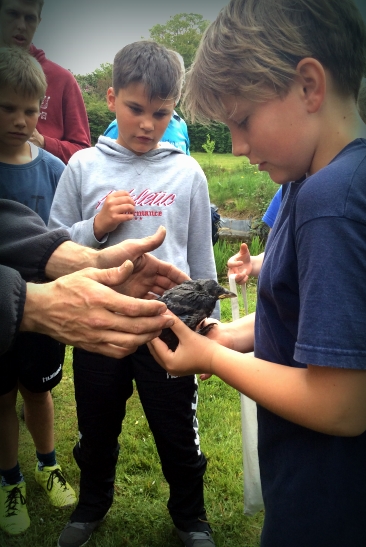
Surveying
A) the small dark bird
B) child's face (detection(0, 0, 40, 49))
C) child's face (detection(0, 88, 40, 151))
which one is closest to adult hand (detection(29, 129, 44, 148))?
child's face (detection(0, 88, 40, 151))

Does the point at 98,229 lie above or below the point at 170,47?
below

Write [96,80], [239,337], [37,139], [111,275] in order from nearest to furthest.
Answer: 1. [111,275]
2. [239,337]
3. [37,139]
4. [96,80]

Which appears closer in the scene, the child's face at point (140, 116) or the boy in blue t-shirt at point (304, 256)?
the boy in blue t-shirt at point (304, 256)

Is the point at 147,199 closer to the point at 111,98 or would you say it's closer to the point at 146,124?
the point at 146,124

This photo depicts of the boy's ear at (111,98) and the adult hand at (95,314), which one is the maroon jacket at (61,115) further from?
the adult hand at (95,314)

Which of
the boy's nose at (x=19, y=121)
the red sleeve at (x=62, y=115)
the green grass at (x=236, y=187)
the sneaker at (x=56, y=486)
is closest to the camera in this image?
the boy's nose at (x=19, y=121)

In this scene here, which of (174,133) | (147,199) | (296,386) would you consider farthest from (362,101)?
(174,133)

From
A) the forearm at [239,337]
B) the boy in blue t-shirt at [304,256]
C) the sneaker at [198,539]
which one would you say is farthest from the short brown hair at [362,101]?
the sneaker at [198,539]

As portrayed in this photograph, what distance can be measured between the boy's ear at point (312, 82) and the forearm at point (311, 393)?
0.74m

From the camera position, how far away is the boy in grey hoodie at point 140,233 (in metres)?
2.43

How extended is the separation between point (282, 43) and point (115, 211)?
1289 mm

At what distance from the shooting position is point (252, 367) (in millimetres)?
1417

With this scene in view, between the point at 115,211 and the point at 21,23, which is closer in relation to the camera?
the point at 115,211

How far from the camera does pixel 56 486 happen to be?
117 inches
